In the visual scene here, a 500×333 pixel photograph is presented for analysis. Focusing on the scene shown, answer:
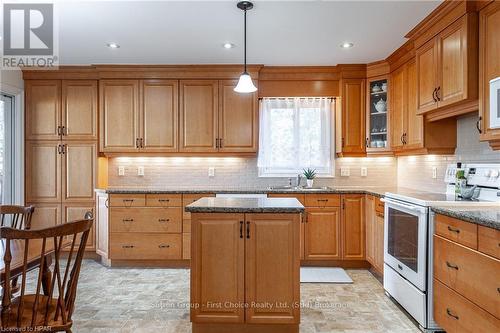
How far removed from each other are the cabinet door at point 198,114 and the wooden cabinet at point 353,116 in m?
1.65

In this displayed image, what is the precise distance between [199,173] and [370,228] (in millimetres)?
2318

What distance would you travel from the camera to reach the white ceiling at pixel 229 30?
274cm

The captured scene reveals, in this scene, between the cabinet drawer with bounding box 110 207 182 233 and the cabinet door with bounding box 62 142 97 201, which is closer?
the cabinet drawer with bounding box 110 207 182 233

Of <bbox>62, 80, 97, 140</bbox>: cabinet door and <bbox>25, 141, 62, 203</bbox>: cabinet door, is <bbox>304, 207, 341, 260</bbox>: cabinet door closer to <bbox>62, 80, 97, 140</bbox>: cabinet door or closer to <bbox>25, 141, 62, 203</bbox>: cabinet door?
<bbox>62, 80, 97, 140</bbox>: cabinet door

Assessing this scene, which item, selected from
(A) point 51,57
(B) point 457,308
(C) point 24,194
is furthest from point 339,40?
(C) point 24,194

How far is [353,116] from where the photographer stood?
14.2 ft

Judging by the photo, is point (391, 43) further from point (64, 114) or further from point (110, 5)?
point (64, 114)

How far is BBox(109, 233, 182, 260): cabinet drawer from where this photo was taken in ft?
13.3

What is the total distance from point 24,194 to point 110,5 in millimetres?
2934

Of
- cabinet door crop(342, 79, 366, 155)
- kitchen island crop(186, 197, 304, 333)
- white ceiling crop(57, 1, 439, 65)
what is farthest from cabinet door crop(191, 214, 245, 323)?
cabinet door crop(342, 79, 366, 155)

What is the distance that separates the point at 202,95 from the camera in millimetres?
4340

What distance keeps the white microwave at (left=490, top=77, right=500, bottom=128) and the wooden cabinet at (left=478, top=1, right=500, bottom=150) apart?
0.05 metres

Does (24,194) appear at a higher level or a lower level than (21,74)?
lower

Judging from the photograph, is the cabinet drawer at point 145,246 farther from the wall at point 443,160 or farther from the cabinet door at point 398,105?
the wall at point 443,160
